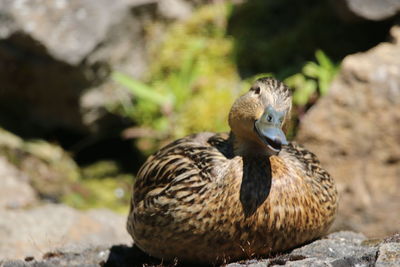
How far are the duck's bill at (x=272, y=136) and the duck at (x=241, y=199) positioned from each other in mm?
16

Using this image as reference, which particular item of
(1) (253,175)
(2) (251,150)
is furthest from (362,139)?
(1) (253,175)

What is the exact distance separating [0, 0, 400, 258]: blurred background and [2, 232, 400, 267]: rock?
1.81 metres

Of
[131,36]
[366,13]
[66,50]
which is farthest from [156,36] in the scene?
[366,13]

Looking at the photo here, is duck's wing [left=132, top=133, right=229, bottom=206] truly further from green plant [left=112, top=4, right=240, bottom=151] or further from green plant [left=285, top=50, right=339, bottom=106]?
green plant [left=112, top=4, right=240, bottom=151]

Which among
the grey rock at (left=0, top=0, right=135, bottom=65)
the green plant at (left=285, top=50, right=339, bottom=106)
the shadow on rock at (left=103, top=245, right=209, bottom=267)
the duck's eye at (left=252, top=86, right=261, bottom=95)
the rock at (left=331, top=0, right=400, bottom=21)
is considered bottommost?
the shadow on rock at (left=103, top=245, right=209, bottom=267)

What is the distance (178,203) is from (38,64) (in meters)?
5.57

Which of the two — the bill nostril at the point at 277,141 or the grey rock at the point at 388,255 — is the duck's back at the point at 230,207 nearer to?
the bill nostril at the point at 277,141

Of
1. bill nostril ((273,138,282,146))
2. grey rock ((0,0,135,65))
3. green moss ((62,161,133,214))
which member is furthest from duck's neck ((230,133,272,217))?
grey rock ((0,0,135,65))

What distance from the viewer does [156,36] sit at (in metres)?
11.6

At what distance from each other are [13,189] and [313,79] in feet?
13.6

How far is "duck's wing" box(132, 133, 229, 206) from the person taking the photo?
5320 millimetres

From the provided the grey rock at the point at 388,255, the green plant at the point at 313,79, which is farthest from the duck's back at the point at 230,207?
the green plant at the point at 313,79

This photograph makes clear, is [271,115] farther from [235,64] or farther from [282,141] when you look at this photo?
[235,64]

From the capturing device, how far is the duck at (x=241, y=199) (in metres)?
5.16
